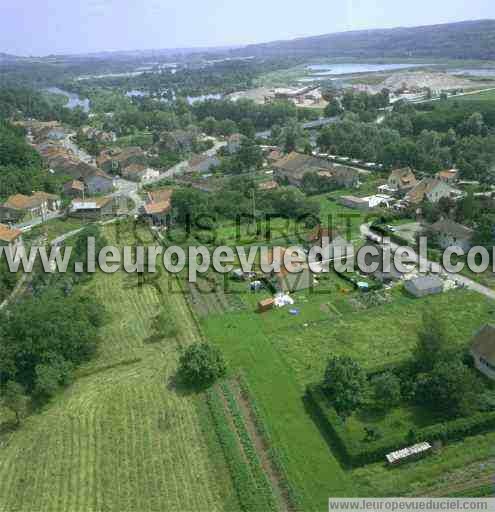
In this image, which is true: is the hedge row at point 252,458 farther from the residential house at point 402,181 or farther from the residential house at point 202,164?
the residential house at point 202,164

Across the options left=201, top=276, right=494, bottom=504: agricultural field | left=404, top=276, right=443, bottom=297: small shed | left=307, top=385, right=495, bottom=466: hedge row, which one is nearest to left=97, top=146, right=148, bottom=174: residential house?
left=201, top=276, right=494, bottom=504: agricultural field

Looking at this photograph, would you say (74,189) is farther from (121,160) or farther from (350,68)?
(350,68)

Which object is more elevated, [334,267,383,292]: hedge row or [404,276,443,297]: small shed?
[404,276,443,297]: small shed

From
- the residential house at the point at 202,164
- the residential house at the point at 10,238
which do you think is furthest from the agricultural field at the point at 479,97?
the residential house at the point at 10,238

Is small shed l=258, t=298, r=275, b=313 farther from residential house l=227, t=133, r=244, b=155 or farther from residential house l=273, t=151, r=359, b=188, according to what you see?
residential house l=227, t=133, r=244, b=155

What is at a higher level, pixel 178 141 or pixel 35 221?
pixel 178 141

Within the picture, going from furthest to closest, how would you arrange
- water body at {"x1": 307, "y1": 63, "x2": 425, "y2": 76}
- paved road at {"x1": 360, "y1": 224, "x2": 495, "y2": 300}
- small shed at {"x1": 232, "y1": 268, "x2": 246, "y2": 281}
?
water body at {"x1": 307, "y1": 63, "x2": 425, "y2": 76}
small shed at {"x1": 232, "y1": 268, "x2": 246, "y2": 281}
paved road at {"x1": 360, "y1": 224, "x2": 495, "y2": 300}

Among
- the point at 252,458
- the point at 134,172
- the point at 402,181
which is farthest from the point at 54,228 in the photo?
the point at 402,181
